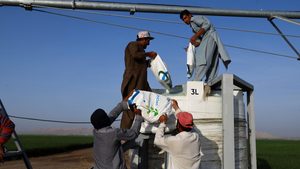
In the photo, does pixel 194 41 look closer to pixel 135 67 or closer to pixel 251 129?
pixel 135 67

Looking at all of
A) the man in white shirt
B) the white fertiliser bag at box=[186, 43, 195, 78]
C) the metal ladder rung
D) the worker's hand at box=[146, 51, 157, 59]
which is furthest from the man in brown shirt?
the metal ladder rung

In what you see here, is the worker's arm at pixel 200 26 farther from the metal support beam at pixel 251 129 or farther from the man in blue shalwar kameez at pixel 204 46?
the metal support beam at pixel 251 129

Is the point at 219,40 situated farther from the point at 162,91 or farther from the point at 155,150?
the point at 155,150

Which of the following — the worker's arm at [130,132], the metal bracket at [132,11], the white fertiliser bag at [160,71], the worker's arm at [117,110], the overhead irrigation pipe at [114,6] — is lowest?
the worker's arm at [130,132]

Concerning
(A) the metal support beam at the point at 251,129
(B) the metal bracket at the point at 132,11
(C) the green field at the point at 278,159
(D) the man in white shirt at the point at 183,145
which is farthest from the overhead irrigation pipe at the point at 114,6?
(C) the green field at the point at 278,159

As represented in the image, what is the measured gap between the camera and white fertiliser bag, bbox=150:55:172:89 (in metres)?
5.16

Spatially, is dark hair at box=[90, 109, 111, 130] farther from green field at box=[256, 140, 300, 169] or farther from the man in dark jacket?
green field at box=[256, 140, 300, 169]

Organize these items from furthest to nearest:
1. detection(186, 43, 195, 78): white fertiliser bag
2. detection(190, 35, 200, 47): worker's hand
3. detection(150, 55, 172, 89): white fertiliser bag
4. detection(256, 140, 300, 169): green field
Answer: detection(256, 140, 300, 169): green field, detection(190, 35, 200, 47): worker's hand, detection(186, 43, 195, 78): white fertiliser bag, detection(150, 55, 172, 89): white fertiliser bag

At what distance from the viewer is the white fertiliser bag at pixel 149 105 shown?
4398 mm

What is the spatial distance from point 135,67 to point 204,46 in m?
1.22

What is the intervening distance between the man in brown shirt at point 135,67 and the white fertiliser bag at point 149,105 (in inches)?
29.3

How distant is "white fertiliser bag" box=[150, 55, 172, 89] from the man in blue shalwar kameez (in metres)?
0.75

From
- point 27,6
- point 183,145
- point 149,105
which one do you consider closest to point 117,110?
point 149,105

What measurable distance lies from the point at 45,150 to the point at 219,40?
19144mm
